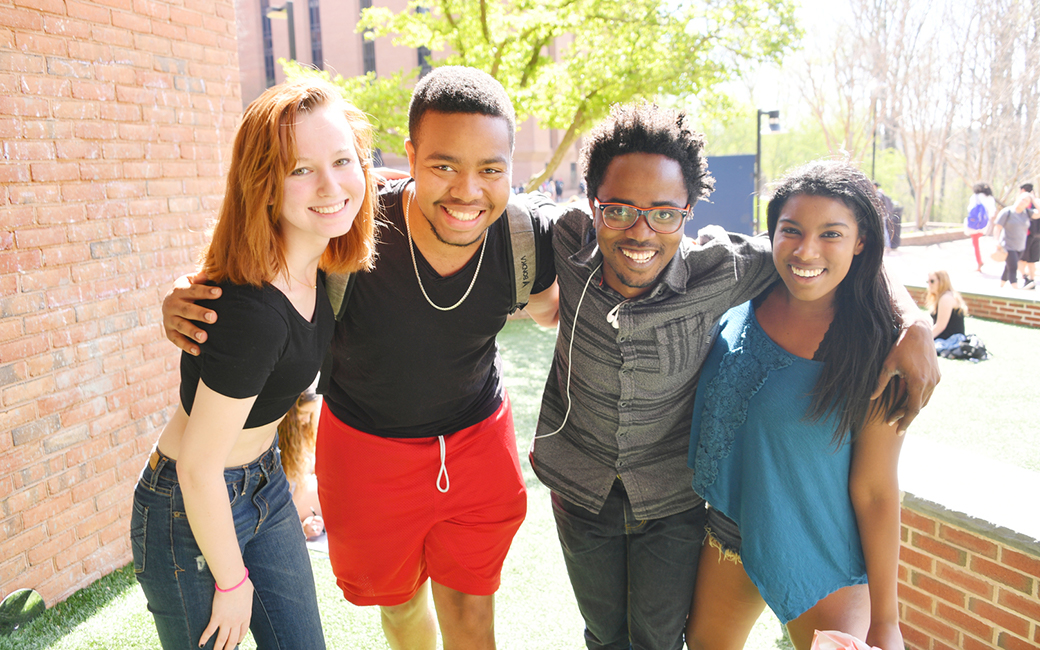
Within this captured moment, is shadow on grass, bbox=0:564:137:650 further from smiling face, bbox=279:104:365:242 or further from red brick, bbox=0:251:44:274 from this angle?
smiling face, bbox=279:104:365:242

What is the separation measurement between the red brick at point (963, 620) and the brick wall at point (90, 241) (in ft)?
14.2

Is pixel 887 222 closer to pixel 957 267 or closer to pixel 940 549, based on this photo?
pixel 940 549

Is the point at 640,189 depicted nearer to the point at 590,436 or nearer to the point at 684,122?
the point at 684,122

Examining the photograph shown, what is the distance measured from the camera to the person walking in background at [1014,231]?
37.6 ft

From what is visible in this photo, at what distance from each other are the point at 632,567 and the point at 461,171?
154cm

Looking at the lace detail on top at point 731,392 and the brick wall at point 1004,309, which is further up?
the lace detail on top at point 731,392

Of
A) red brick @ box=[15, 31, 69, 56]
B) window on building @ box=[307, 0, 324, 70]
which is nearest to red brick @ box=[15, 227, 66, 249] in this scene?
red brick @ box=[15, 31, 69, 56]

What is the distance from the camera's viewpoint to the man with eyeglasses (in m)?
2.17

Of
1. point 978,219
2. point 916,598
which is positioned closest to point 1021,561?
point 916,598

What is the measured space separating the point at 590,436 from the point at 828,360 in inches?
33.1

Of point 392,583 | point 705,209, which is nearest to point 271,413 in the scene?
point 392,583

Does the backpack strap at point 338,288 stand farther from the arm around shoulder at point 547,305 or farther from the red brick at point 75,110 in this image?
the red brick at point 75,110

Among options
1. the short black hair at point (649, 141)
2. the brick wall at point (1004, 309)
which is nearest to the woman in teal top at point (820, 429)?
the short black hair at point (649, 141)

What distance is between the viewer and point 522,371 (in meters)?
7.54
